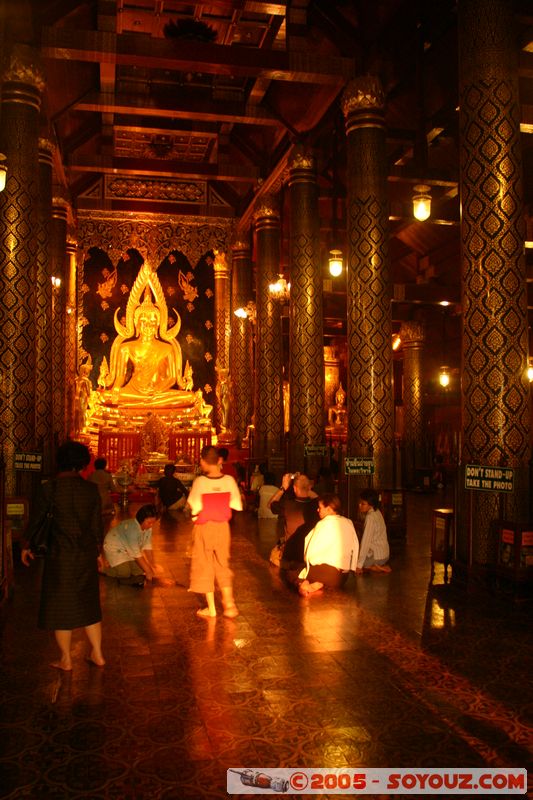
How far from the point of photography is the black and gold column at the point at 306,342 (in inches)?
496

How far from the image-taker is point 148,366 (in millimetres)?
19859

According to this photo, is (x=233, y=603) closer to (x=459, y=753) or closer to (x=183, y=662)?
(x=183, y=662)

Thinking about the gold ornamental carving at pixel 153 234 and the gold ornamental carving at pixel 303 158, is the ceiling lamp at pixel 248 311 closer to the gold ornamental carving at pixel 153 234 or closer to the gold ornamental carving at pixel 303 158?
the gold ornamental carving at pixel 153 234

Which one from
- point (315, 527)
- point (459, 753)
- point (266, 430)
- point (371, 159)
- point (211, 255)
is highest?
point (211, 255)

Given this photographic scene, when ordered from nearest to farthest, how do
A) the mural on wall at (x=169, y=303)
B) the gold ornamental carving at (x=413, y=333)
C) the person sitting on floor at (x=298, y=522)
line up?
the person sitting on floor at (x=298, y=522) → the mural on wall at (x=169, y=303) → the gold ornamental carving at (x=413, y=333)

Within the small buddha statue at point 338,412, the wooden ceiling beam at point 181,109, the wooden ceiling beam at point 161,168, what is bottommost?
the small buddha statue at point 338,412

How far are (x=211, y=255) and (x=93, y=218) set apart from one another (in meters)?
3.43

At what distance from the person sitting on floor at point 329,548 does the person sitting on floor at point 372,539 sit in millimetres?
991

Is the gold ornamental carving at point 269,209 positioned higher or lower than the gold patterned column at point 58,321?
higher

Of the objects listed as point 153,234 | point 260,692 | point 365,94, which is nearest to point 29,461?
point 260,692

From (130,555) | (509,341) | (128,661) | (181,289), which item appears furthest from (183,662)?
(181,289)

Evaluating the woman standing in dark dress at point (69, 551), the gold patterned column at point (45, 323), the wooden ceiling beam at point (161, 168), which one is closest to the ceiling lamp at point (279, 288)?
the wooden ceiling beam at point (161, 168)

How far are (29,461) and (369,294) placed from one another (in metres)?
4.90

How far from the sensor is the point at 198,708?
3.75 metres
